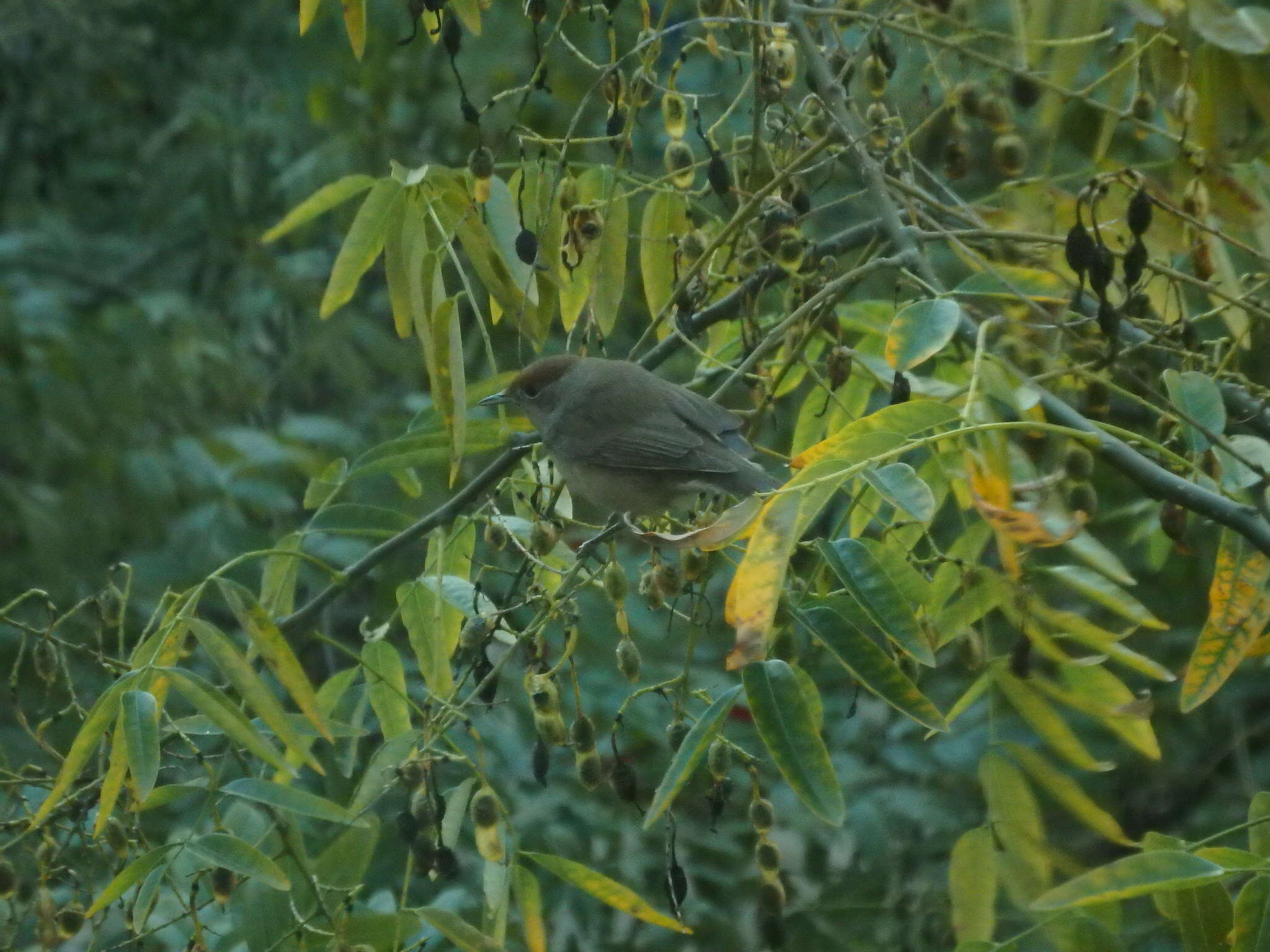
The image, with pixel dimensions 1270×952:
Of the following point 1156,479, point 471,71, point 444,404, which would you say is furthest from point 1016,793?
Result: point 471,71

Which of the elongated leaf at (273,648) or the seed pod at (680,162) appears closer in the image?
the elongated leaf at (273,648)

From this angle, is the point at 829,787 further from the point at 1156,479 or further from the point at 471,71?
the point at 471,71

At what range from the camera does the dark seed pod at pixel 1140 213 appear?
5.87 feet

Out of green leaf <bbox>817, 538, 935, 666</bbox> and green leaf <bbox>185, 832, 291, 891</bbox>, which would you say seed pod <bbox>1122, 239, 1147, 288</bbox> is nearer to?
green leaf <bbox>817, 538, 935, 666</bbox>

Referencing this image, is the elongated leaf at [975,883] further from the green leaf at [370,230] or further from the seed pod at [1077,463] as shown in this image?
the green leaf at [370,230]

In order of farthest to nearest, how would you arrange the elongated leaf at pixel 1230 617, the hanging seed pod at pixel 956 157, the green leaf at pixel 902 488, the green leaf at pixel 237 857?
the hanging seed pod at pixel 956 157 < the green leaf at pixel 237 857 < the elongated leaf at pixel 1230 617 < the green leaf at pixel 902 488

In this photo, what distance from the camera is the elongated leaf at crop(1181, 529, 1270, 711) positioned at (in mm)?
1737

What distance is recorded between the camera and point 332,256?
528 cm

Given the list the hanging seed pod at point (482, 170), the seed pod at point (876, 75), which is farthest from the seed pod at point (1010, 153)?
the hanging seed pod at point (482, 170)

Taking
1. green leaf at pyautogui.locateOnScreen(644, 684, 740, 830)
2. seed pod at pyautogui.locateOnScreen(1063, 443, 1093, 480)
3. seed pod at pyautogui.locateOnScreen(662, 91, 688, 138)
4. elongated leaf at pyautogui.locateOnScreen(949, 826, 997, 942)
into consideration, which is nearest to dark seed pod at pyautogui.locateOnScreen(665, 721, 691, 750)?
green leaf at pyautogui.locateOnScreen(644, 684, 740, 830)

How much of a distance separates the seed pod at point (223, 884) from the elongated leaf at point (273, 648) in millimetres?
317

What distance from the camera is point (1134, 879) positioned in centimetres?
156

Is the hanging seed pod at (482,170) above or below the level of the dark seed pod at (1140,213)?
below

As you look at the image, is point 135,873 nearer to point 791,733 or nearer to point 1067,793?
point 791,733
